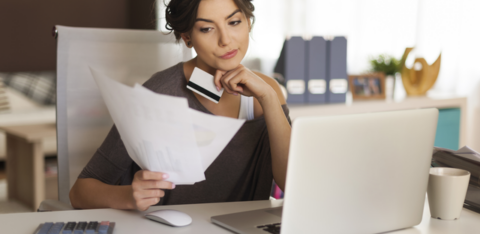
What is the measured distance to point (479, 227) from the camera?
755 millimetres

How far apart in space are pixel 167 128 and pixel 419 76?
218cm

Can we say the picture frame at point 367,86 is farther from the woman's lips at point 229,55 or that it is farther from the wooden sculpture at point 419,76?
the woman's lips at point 229,55

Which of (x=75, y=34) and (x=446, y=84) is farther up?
(x=75, y=34)

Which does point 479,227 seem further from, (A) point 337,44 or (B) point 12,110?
(B) point 12,110

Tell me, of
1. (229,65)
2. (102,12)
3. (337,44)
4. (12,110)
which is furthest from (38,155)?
(102,12)

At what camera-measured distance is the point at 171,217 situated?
74 cm

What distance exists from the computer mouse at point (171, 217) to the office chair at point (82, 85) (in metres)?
0.56

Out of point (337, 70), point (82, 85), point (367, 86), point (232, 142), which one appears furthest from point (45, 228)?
point (367, 86)

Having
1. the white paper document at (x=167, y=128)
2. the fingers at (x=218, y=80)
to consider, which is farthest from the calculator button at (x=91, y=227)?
the fingers at (x=218, y=80)

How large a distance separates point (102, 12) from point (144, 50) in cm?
342

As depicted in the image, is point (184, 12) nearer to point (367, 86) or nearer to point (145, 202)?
point (145, 202)

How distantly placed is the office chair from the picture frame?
1.37m

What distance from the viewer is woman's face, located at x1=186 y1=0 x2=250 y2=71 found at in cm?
95

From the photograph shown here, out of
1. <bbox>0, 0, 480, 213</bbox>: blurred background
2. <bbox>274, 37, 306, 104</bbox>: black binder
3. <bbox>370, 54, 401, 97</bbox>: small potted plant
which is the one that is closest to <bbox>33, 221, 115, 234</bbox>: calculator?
<bbox>0, 0, 480, 213</bbox>: blurred background
